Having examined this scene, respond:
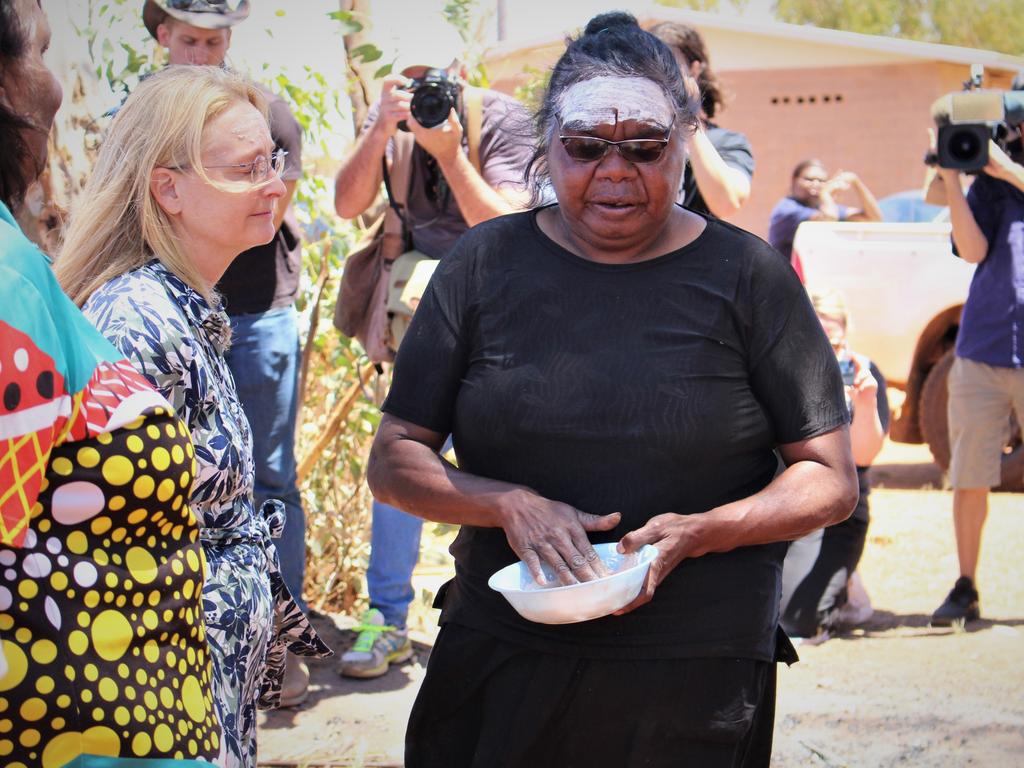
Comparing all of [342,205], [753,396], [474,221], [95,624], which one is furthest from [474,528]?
[342,205]

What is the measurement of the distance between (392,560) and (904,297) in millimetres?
6023

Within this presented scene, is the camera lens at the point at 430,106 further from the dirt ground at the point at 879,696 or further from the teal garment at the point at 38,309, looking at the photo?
the teal garment at the point at 38,309

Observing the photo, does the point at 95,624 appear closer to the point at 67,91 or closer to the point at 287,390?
the point at 287,390

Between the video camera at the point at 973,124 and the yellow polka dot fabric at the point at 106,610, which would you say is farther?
the video camera at the point at 973,124

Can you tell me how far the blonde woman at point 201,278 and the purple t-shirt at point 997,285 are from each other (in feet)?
13.7

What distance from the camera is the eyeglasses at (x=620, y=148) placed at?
241 cm

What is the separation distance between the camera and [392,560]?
4719 millimetres

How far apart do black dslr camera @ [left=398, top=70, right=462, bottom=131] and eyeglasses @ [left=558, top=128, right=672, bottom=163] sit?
5.83ft

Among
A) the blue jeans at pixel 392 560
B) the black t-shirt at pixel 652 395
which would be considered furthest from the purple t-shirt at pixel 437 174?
the black t-shirt at pixel 652 395

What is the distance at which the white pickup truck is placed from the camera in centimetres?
923

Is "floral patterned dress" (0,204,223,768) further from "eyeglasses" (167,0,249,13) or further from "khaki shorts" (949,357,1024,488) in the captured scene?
"khaki shorts" (949,357,1024,488)

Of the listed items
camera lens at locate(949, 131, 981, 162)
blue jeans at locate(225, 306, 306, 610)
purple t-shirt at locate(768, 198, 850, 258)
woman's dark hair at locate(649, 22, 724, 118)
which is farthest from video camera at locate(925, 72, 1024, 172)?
purple t-shirt at locate(768, 198, 850, 258)

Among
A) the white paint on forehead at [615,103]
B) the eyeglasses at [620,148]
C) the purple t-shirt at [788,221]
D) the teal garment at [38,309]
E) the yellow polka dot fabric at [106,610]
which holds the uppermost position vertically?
the white paint on forehead at [615,103]

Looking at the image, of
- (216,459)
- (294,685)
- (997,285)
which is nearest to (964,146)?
(997,285)
